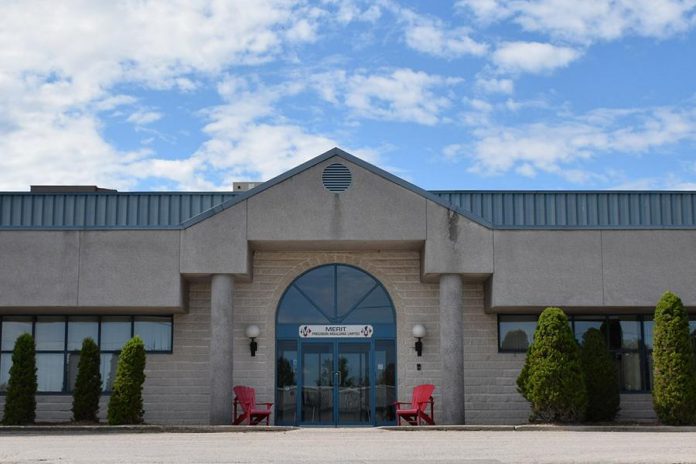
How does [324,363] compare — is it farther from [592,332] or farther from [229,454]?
[229,454]

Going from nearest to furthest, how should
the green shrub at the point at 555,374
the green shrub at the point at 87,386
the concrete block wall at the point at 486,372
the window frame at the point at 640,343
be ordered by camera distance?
the green shrub at the point at 555,374
the green shrub at the point at 87,386
the concrete block wall at the point at 486,372
the window frame at the point at 640,343

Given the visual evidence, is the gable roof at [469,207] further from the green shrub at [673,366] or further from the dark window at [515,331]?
the green shrub at [673,366]

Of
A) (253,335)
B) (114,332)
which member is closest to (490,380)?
(253,335)

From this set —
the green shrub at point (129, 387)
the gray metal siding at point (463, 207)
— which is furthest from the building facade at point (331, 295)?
the green shrub at point (129, 387)

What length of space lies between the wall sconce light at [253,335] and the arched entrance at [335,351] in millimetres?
578

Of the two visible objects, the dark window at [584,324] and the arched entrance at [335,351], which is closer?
the arched entrance at [335,351]

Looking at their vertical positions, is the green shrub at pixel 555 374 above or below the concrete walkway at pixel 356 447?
above

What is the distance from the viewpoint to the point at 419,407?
2495 centimetres

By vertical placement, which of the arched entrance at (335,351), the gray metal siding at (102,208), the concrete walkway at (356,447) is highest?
the gray metal siding at (102,208)

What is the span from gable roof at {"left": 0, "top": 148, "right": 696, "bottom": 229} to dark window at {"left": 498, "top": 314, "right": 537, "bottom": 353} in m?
3.02

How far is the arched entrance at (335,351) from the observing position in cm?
2612

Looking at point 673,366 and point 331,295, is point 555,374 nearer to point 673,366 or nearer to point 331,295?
point 673,366

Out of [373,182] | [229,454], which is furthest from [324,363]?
[229,454]

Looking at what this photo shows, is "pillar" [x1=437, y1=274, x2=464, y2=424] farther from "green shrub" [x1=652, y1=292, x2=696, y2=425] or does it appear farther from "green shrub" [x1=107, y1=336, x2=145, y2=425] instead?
"green shrub" [x1=107, y1=336, x2=145, y2=425]
